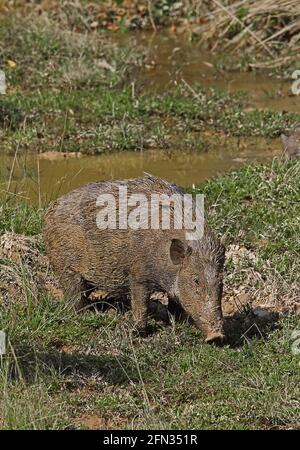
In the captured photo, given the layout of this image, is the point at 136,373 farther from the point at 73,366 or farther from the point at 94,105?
the point at 94,105

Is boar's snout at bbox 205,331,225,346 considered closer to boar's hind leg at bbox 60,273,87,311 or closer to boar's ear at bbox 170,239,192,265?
boar's ear at bbox 170,239,192,265

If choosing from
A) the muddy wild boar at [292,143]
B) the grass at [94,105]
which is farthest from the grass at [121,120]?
the muddy wild boar at [292,143]

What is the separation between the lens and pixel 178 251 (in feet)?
26.0

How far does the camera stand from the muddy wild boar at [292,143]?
11.3 m

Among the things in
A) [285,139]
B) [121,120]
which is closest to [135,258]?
[285,139]

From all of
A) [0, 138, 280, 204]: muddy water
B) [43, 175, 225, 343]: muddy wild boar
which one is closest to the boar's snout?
[43, 175, 225, 343]: muddy wild boar

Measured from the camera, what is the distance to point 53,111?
12.9 meters

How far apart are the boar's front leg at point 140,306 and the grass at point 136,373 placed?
0.09 m

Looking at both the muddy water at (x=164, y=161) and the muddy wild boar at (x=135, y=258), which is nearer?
the muddy wild boar at (x=135, y=258)

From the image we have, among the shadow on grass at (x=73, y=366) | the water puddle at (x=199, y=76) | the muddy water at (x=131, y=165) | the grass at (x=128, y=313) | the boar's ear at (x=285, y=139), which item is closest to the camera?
the grass at (x=128, y=313)

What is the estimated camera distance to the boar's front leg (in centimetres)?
822

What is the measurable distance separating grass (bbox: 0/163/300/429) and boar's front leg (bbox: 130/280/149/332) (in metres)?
0.09

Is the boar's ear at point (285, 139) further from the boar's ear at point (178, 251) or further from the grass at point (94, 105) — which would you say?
the boar's ear at point (178, 251)

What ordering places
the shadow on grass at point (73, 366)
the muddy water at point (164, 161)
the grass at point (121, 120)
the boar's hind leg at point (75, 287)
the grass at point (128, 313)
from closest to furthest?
the grass at point (128, 313) → the shadow on grass at point (73, 366) → the boar's hind leg at point (75, 287) → the muddy water at point (164, 161) → the grass at point (121, 120)
